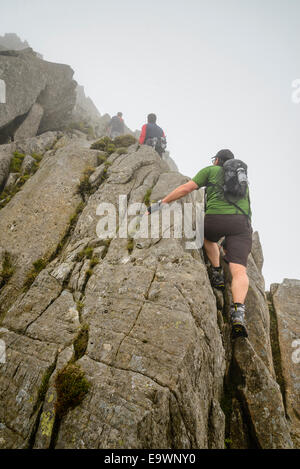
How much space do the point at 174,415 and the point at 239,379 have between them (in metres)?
2.97

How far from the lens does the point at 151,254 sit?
7.59 m

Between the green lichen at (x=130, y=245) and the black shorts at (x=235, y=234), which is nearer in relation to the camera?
the black shorts at (x=235, y=234)

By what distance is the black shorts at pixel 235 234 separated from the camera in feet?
23.3

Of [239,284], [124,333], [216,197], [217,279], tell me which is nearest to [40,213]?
[124,333]

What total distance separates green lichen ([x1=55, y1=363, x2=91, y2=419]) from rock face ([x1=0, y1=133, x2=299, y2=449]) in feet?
0.19

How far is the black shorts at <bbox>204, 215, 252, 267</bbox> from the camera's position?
23.3ft

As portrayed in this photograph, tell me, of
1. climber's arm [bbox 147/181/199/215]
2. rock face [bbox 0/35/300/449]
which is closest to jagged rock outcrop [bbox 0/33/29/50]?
rock face [bbox 0/35/300/449]

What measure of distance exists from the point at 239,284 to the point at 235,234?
1.70 m

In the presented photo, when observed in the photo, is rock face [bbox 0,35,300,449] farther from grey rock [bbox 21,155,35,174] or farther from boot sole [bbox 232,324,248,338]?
grey rock [bbox 21,155,35,174]

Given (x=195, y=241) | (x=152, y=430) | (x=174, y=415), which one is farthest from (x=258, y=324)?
(x=152, y=430)

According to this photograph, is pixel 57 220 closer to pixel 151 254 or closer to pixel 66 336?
pixel 151 254

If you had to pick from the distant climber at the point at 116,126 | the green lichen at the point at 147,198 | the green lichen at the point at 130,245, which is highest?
the distant climber at the point at 116,126

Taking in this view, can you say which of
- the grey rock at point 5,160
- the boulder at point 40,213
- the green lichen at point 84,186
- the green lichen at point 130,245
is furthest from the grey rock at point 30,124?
the green lichen at point 130,245

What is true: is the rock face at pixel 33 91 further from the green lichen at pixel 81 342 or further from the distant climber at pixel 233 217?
the green lichen at pixel 81 342
